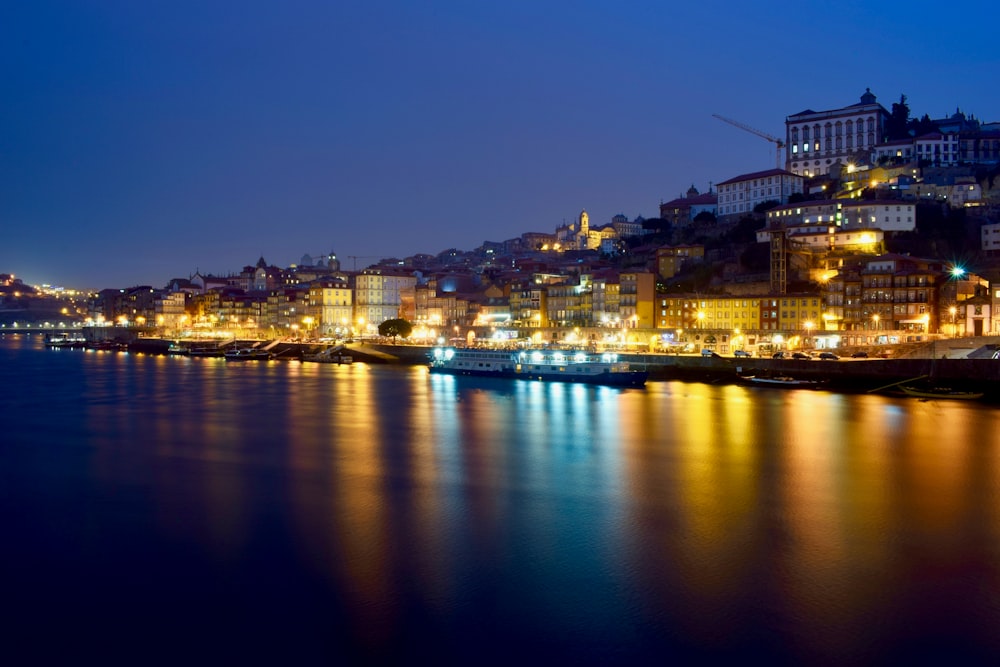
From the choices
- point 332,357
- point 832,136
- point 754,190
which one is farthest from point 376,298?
point 832,136

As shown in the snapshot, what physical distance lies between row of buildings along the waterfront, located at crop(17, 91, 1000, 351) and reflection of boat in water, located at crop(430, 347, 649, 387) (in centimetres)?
709

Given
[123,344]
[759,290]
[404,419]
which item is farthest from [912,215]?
[123,344]

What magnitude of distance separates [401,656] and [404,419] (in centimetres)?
1313

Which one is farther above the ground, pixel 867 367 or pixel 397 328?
pixel 397 328

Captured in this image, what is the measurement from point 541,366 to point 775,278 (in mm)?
11775

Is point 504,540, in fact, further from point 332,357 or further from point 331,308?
point 331,308

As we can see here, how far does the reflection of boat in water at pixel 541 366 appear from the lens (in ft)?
89.5

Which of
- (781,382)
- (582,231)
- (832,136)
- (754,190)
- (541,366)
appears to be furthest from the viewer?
(582,231)

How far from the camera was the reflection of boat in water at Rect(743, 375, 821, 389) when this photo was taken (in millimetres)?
25047

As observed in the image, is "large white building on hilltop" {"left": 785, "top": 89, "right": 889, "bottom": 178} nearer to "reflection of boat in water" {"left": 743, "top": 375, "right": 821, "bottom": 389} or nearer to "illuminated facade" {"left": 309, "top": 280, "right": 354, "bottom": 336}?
"reflection of boat in water" {"left": 743, "top": 375, "right": 821, "bottom": 389}

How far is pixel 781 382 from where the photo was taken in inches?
997

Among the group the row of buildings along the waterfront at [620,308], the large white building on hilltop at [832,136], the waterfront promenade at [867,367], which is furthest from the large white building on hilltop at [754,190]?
the waterfront promenade at [867,367]

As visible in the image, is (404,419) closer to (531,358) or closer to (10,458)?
(10,458)

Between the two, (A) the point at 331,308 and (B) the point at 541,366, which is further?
(A) the point at 331,308
